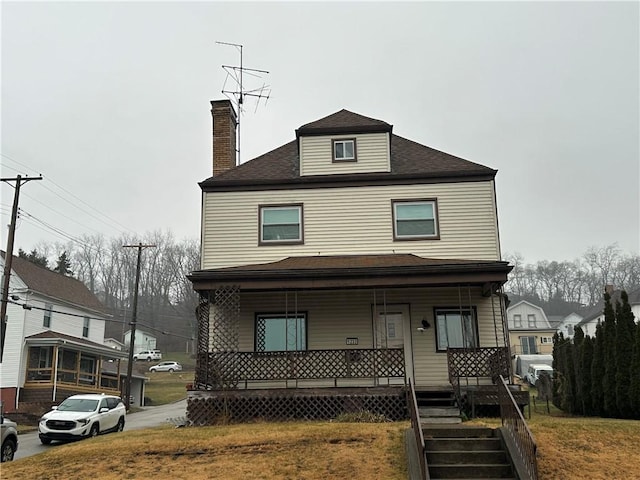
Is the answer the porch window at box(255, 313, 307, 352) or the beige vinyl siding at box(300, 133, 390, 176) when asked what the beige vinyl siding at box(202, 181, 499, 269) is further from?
the porch window at box(255, 313, 307, 352)

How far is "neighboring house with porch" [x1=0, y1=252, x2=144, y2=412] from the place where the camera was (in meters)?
30.0

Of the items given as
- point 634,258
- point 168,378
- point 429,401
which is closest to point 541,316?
point 634,258

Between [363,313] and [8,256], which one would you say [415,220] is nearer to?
[363,313]

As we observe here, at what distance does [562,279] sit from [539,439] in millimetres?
82643

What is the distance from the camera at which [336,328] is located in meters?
16.4

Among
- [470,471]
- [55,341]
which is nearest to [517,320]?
[55,341]

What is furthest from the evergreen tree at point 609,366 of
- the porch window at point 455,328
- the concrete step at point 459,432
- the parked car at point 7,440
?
the parked car at point 7,440

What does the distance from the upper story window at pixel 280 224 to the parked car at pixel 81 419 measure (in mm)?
7694

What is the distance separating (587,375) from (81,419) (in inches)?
611

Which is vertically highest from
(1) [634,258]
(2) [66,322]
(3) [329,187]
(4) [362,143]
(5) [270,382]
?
(1) [634,258]

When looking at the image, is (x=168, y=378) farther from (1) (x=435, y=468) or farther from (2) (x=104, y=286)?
(1) (x=435, y=468)

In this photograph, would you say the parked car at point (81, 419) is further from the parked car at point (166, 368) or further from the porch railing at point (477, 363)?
the parked car at point (166, 368)

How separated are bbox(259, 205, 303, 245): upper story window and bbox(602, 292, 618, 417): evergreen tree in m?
9.29

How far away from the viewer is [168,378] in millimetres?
54531
